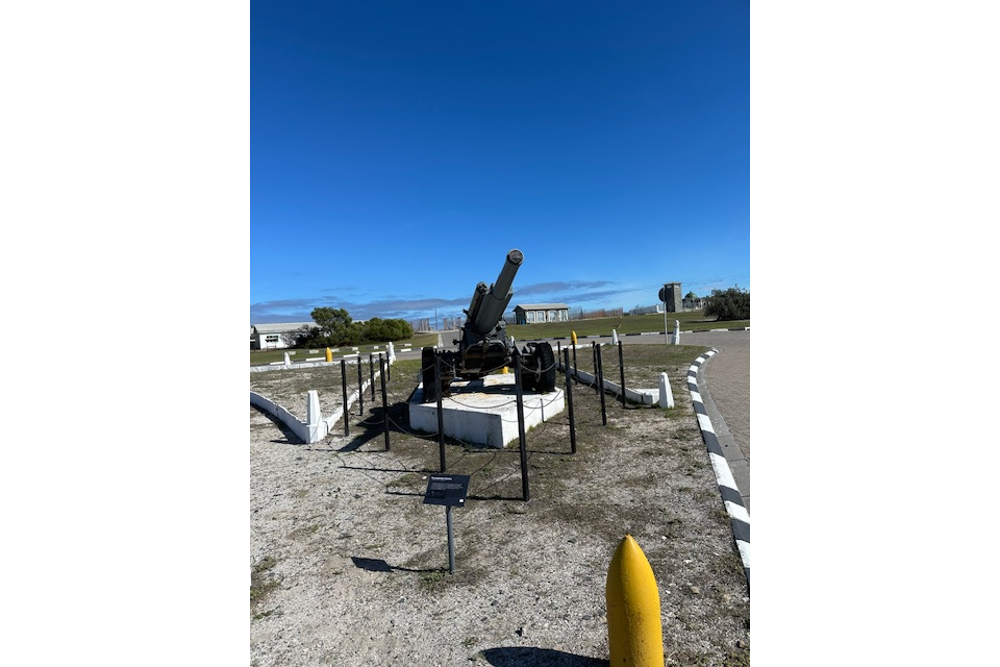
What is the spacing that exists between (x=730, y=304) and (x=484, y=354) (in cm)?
2858

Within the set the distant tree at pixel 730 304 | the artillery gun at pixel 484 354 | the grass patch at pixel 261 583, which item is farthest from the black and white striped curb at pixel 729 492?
the distant tree at pixel 730 304

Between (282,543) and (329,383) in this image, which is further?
(329,383)

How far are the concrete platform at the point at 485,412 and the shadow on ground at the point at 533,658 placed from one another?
3.65 m

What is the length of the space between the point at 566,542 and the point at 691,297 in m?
59.8

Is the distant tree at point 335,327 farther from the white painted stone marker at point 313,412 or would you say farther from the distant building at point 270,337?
the white painted stone marker at point 313,412

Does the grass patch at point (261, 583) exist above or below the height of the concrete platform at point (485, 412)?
below

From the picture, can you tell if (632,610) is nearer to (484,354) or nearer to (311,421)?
(484,354)

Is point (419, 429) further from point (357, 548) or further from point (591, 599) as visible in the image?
point (591, 599)

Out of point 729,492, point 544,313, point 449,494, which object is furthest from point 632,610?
point 544,313

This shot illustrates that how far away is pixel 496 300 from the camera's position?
24.7 feet

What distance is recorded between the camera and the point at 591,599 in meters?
2.88

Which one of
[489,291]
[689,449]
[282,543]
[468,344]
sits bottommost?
[282,543]

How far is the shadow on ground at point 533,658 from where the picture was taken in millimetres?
2371

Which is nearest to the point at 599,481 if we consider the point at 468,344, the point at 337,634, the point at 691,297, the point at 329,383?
the point at 337,634
